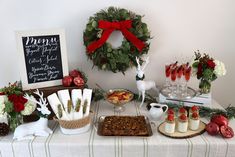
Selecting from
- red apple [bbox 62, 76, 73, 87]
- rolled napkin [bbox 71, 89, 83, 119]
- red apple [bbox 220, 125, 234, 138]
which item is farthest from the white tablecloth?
red apple [bbox 62, 76, 73, 87]

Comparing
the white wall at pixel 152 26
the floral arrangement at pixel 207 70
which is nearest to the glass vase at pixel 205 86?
the floral arrangement at pixel 207 70

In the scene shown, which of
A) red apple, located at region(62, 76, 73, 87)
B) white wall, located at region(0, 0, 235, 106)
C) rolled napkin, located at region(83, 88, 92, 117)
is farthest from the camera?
white wall, located at region(0, 0, 235, 106)

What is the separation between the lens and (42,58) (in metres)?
1.22

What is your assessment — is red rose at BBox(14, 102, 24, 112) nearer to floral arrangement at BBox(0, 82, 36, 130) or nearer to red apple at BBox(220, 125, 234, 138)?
floral arrangement at BBox(0, 82, 36, 130)

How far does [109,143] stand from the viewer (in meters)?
0.98

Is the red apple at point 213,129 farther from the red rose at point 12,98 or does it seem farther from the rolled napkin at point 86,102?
the red rose at point 12,98

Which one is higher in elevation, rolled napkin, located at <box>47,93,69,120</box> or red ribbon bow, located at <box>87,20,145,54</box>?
red ribbon bow, located at <box>87,20,145,54</box>

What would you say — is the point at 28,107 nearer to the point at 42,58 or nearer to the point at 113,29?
the point at 42,58

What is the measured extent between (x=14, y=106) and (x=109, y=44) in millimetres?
622

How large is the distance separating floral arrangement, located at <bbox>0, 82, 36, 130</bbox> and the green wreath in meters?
0.47

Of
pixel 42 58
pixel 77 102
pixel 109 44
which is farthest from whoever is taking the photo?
pixel 109 44

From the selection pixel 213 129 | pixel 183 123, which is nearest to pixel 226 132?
pixel 213 129

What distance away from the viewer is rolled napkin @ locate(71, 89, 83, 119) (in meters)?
1.07

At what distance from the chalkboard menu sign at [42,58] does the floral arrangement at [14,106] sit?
13 centimetres
